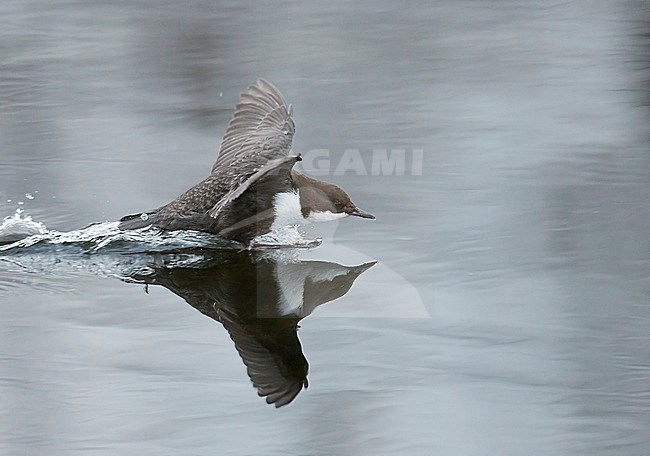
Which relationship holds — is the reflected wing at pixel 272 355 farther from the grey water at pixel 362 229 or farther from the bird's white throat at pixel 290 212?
the bird's white throat at pixel 290 212

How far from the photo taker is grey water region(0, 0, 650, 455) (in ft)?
14.5

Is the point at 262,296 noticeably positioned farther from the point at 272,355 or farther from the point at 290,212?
the point at 290,212

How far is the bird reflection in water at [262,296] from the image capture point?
4.71 m

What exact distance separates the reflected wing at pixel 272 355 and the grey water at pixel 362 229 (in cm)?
2

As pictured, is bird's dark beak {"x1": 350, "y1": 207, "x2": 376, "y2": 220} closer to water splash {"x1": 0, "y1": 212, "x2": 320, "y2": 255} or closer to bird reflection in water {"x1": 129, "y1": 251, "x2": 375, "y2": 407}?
water splash {"x1": 0, "y1": 212, "x2": 320, "y2": 255}

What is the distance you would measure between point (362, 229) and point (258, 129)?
100 centimetres

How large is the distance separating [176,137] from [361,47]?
2097mm

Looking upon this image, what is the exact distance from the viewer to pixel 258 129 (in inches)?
269

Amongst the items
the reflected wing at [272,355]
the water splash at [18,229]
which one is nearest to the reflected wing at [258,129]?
the water splash at [18,229]

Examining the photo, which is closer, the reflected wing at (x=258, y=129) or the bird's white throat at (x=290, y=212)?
the bird's white throat at (x=290, y=212)

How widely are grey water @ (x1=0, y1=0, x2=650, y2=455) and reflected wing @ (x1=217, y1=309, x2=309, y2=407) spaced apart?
2 cm

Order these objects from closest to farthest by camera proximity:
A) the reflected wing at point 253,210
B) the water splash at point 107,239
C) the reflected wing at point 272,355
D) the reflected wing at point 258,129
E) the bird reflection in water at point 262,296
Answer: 1. the reflected wing at point 272,355
2. the bird reflection in water at point 262,296
3. the water splash at point 107,239
4. the reflected wing at point 253,210
5. the reflected wing at point 258,129

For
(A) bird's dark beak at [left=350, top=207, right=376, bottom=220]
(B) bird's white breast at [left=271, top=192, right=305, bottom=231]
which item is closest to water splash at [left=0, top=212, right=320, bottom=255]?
(B) bird's white breast at [left=271, top=192, right=305, bottom=231]

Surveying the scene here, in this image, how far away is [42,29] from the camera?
380 inches
